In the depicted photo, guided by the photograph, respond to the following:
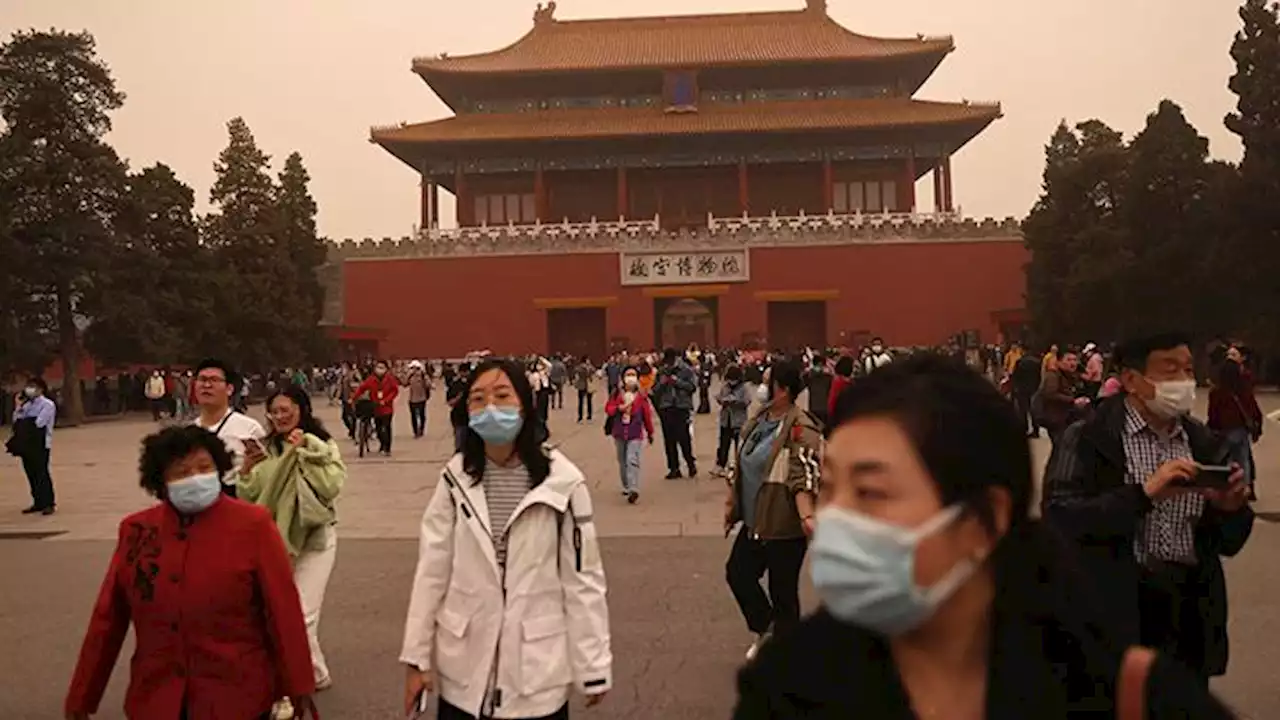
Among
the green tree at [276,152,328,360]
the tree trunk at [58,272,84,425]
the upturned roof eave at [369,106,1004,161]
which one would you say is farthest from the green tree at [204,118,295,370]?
the upturned roof eave at [369,106,1004,161]

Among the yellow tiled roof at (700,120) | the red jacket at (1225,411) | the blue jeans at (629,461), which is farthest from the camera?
Answer: the yellow tiled roof at (700,120)

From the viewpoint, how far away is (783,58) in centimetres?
3566

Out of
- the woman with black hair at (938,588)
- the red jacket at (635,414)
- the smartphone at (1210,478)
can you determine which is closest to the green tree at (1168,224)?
the red jacket at (635,414)

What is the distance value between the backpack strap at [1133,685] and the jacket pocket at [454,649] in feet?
6.39

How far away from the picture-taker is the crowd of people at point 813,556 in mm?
1366

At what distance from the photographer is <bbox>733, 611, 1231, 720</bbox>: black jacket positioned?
1.31 metres

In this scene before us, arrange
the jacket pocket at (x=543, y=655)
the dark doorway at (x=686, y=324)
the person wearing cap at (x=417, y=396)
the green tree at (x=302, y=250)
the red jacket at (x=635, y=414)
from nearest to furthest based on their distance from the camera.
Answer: the jacket pocket at (x=543, y=655) < the red jacket at (x=635, y=414) < the person wearing cap at (x=417, y=396) < the green tree at (x=302, y=250) < the dark doorway at (x=686, y=324)

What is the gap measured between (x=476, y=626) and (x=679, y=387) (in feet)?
27.8

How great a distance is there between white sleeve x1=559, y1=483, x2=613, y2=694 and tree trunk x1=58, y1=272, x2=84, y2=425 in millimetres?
20547

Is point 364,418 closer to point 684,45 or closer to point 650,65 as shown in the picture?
point 650,65

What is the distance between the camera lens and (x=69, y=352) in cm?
2188

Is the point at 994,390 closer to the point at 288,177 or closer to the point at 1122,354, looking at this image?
the point at 1122,354

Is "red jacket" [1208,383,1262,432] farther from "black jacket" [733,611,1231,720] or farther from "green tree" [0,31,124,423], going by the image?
"green tree" [0,31,124,423]

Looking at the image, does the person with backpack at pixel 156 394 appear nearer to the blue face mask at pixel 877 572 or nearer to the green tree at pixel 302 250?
the green tree at pixel 302 250
